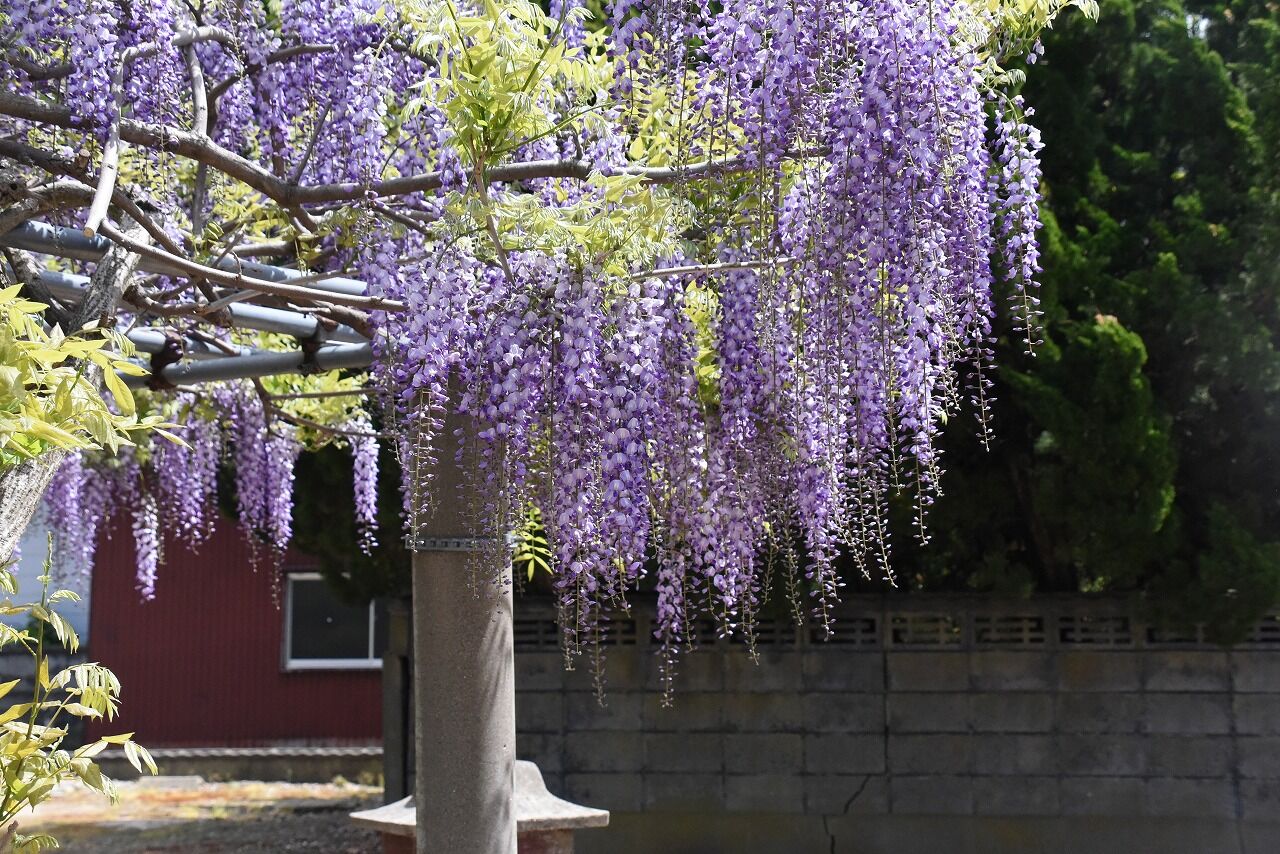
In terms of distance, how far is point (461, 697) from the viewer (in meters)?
3.76

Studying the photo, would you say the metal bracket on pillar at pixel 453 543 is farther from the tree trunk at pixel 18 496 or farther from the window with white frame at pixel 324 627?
the window with white frame at pixel 324 627

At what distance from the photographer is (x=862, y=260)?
340 centimetres

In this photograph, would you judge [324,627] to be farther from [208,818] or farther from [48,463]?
[48,463]

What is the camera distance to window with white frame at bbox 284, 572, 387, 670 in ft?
38.9

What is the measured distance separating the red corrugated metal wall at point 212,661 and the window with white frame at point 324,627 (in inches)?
6.3

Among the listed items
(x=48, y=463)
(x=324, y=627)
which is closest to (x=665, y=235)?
(x=48, y=463)

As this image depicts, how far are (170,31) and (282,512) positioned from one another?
3809 millimetres

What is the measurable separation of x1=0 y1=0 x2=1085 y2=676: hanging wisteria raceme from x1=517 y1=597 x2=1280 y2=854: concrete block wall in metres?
3.19

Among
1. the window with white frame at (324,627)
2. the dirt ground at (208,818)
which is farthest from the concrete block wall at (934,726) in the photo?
the window with white frame at (324,627)

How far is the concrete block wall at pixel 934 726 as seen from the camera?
7.04 m

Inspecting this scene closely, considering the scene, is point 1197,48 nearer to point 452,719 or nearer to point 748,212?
point 748,212

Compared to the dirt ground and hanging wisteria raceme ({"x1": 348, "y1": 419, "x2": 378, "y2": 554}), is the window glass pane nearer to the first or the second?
the dirt ground

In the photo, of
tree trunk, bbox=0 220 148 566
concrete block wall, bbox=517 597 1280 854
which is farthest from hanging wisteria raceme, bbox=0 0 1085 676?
concrete block wall, bbox=517 597 1280 854

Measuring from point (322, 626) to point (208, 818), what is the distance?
8.38 feet
